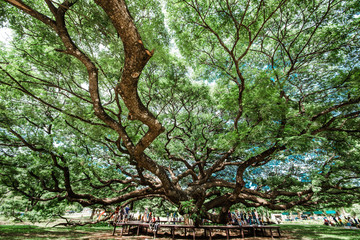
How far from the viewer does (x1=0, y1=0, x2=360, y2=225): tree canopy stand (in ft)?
13.9

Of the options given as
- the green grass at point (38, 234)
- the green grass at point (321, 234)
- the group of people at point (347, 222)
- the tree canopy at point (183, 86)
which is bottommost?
the green grass at point (38, 234)

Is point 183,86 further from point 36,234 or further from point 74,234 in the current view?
point 36,234

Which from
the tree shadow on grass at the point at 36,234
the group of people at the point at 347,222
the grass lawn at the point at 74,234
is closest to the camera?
the tree shadow on grass at the point at 36,234

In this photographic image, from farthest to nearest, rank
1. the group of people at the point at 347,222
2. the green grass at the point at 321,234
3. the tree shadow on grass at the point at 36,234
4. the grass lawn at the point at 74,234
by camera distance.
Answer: the group of people at the point at 347,222 < the green grass at the point at 321,234 < the grass lawn at the point at 74,234 < the tree shadow on grass at the point at 36,234

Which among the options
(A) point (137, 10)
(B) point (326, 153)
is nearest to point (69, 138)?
(A) point (137, 10)

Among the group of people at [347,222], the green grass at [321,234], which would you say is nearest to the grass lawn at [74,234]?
the green grass at [321,234]

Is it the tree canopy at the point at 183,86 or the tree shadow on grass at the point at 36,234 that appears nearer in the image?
the tree canopy at the point at 183,86

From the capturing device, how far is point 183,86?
25.3ft

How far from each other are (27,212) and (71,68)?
785 centimetres

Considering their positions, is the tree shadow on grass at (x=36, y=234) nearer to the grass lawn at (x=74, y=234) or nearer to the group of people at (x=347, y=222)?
the grass lawn at (x=74, y=234)

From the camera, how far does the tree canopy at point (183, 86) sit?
4.23 metres

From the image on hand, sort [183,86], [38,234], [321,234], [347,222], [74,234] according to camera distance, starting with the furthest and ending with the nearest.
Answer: [347,222] → [321,234] → [183,86] → [74,234] → [38,234]

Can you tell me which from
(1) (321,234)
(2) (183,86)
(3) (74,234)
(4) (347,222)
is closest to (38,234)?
(3) (74,234)

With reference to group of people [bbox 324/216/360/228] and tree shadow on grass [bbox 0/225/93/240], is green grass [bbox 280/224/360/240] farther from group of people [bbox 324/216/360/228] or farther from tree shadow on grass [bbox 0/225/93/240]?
tree shadow on grass [bbox 0/225/93/240]
